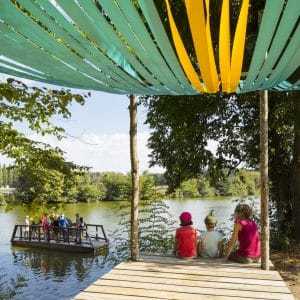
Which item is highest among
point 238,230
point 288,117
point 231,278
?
point 288,117

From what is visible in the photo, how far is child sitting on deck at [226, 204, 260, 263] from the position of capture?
5594 mm

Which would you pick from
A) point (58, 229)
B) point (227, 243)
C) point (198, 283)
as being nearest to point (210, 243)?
point (227, 243)

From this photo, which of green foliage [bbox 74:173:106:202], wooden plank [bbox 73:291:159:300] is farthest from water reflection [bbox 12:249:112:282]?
green foliage [bbox 74:173:106:202]

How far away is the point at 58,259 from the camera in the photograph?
2292 centimetres

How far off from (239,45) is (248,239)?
A: 299 centimetres

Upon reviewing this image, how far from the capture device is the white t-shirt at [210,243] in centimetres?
584

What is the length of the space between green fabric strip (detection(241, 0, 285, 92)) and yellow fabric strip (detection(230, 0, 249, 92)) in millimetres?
109

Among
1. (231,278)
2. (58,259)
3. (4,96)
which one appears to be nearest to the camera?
(231,278)

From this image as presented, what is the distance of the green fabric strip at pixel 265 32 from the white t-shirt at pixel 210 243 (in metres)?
2.25

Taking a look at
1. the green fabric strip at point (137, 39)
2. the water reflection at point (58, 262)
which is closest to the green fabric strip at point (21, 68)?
the green fabric strip at point (137, 39)

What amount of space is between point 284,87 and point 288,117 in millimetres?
8480

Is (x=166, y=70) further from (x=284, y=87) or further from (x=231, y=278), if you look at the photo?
(x=231, y=278)

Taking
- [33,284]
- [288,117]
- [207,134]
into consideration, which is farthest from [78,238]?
[288,117]

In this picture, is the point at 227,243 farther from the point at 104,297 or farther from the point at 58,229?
the point at 58,229
